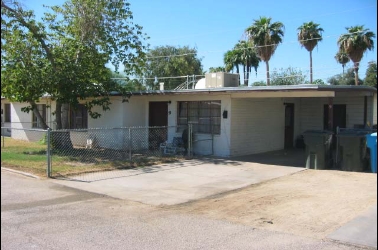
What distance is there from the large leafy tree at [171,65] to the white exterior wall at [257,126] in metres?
26.4

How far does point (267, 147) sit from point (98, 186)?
938 centimetres

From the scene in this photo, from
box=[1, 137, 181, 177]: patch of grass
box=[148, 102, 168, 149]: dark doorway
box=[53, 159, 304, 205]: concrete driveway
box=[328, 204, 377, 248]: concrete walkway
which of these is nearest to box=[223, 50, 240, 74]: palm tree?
box=[148, 102, 168, 149]: dark doorway

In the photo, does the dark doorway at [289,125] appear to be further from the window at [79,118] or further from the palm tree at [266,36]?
the palm tree at [266,36]

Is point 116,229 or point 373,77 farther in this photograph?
point 116,229

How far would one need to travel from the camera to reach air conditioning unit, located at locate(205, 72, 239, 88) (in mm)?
16438

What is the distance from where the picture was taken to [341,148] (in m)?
11.6

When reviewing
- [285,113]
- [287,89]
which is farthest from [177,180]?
[285,113]

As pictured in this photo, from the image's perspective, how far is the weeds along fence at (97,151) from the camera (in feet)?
37.4

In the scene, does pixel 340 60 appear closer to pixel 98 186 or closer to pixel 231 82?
pixel 231 82

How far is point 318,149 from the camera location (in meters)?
11.8

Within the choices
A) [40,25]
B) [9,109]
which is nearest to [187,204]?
[40,25]

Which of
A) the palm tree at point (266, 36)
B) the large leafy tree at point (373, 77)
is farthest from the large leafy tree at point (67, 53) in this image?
the palm tree at point (266, 36)

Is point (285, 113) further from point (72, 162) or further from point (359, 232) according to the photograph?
point (359, 232)

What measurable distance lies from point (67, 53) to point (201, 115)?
571 centimetres
